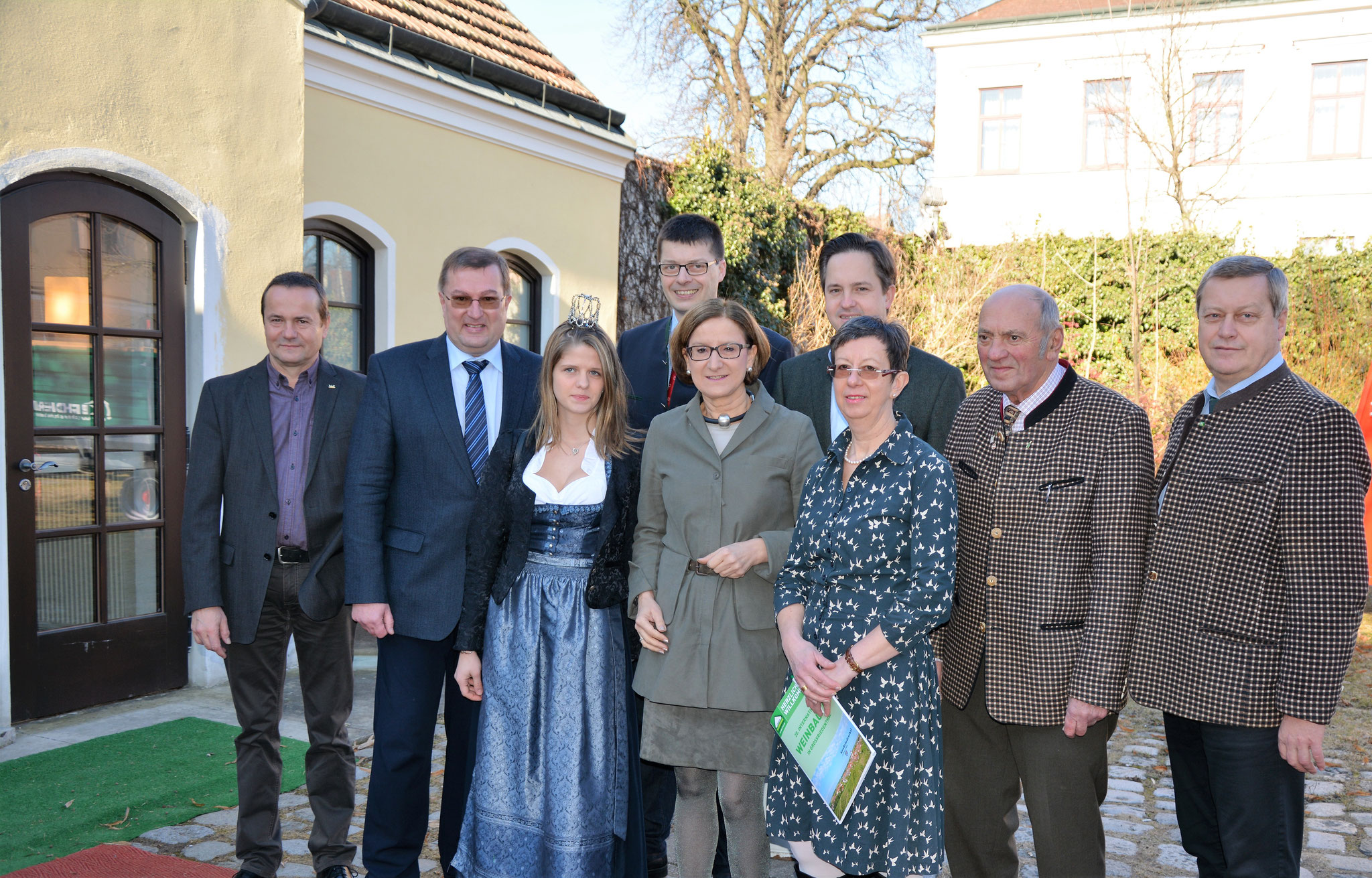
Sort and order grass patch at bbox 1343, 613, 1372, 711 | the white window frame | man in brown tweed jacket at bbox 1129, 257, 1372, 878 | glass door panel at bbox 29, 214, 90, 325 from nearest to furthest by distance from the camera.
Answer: man in brown tweed jacket at bbox 1129, 257, 1372, 878, glass door panel at bbox 29, 214, 90, 325, grass patch at bbox 1343, 613, 1372, 711, the white window frame

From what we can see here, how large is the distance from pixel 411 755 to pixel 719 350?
169cm

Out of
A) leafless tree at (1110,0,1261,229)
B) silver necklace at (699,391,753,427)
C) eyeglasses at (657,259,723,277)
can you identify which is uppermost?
leafless tree at (1110,0,1261,229)

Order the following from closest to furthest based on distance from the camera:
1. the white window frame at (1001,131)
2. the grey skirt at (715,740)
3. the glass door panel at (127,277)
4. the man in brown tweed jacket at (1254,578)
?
1. the man in brown tweed jacket at (1254,578)
2. the grey skirt at (715,740)
3. the glass door panel at (127,277)
4. the white window frame at (1001,131)

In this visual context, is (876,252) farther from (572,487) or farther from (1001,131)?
(1001,131)

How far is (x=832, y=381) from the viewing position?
136 inches

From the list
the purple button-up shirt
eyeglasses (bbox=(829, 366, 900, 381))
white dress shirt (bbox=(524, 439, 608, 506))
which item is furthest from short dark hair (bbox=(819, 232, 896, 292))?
the purple button-up shirt

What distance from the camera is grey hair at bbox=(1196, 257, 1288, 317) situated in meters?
2.74

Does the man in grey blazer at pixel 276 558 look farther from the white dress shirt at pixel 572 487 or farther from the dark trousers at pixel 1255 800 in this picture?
the dark trousers at pixel 1255 800

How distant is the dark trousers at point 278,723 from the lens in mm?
3574

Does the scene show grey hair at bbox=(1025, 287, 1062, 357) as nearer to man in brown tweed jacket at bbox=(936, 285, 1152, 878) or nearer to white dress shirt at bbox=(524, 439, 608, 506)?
man in brown tweed jacket at bbox=(936, 285, 1152, 878)

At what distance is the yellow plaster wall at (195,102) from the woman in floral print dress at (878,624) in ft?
14.0

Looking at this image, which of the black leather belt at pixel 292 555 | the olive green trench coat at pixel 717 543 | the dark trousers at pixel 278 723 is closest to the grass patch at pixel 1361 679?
the olive green trench coat at pixel 717 543

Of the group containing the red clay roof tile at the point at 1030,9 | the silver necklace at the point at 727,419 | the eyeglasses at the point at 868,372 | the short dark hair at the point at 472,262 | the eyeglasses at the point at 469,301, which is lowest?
the silver necklace at the point at 727,419

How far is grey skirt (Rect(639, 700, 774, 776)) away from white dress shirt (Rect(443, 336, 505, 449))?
45.0 inches
